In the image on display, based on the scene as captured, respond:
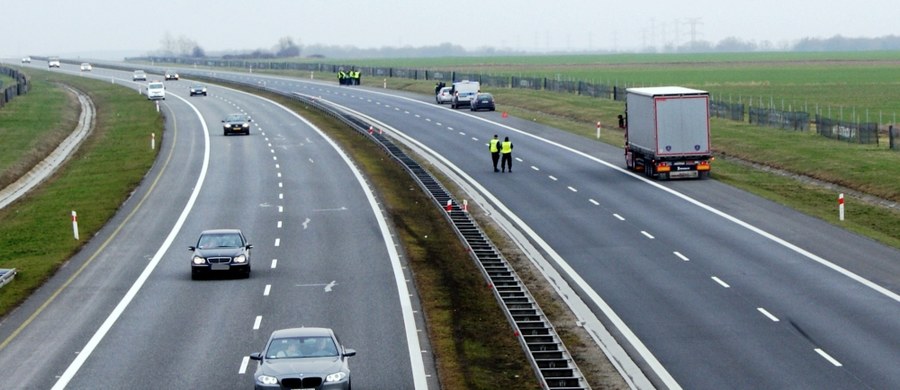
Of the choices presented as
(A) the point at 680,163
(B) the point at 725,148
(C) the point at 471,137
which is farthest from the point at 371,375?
(C) the point at 471,137

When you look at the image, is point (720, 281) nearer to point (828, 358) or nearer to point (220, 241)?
point (828, 358)

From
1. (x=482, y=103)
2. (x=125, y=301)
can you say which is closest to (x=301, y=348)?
(x=125, y=301)

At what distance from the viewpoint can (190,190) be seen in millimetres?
62469

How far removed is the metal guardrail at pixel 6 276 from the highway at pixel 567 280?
4.54ft

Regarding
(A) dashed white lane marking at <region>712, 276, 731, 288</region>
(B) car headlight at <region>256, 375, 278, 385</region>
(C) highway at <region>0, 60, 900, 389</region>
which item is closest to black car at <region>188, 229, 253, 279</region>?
(C) highway at <region>0, 60, 900, 389</region>

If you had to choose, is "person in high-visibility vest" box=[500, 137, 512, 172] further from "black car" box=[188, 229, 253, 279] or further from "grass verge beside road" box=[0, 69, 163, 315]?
"black car" box=[188, 229, 253, 279]

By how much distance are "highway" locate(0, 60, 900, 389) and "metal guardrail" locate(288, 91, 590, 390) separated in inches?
66.6

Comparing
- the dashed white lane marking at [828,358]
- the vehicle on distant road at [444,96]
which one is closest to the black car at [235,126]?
the vehicle on distant road at [444,96]

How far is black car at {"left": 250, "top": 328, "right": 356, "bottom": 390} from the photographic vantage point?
23750 mm

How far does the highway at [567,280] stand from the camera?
28.3 meters

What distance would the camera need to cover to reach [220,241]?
135 ft

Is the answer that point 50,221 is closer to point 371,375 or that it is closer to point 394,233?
point 394,233

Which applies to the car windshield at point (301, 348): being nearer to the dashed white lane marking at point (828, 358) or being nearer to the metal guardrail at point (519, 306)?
the metal guardrail at point (519, 306)

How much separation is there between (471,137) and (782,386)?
5968 cm
